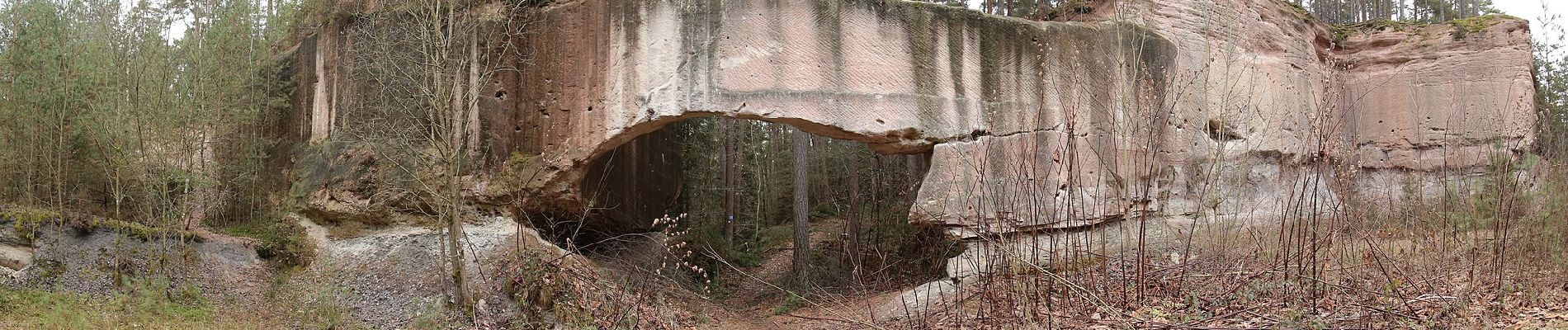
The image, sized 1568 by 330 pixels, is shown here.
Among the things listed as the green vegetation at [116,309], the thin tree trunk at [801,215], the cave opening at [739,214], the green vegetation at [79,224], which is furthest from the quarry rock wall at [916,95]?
the thin tree trunk at [801,215]

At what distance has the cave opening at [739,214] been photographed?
1027cm

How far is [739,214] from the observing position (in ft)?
53.6

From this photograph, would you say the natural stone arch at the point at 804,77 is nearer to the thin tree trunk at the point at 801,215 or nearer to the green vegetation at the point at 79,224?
the thin tree trunk at the point at 801,215

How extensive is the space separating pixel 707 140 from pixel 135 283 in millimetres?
8225

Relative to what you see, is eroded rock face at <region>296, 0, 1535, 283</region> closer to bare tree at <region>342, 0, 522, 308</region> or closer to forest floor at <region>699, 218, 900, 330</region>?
bare tree at <region>342, 0, 522, 308</region>

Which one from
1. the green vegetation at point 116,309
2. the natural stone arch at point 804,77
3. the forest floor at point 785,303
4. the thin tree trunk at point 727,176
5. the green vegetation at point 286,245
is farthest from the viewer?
the thin tree trunk at point 727,176

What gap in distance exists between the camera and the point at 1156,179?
28.9 ft

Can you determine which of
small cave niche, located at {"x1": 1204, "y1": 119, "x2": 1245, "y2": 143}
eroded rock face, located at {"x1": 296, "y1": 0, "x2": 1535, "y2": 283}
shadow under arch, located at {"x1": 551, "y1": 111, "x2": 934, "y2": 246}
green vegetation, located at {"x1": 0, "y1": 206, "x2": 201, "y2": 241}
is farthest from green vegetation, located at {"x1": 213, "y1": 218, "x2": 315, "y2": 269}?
small cave niche, located at {"x1": 1204, "y1": 119, "x2": 1245, "y2": 143}

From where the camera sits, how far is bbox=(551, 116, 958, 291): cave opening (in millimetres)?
10273

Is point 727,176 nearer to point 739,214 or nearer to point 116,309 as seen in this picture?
point 739,214

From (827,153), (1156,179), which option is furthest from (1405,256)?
(827,153)

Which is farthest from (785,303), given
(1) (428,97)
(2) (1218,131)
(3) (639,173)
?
(2) (1218,131)

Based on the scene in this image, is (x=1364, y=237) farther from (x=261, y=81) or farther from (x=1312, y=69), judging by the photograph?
(x=261, y=81)

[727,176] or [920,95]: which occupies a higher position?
[920,95]
